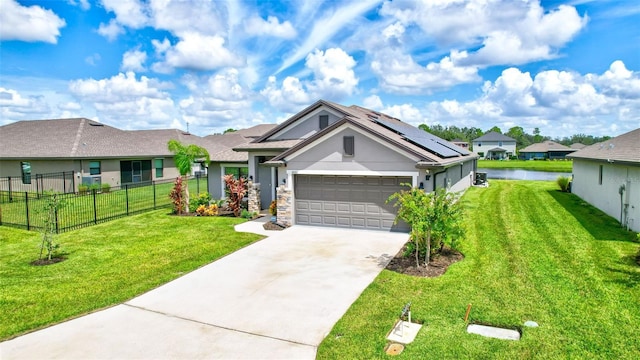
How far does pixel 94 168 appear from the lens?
86.6 ft

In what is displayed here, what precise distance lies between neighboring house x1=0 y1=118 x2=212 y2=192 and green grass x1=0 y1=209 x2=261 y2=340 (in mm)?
11686

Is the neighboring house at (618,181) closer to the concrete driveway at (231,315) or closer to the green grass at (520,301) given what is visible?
the green grass at (520,301)

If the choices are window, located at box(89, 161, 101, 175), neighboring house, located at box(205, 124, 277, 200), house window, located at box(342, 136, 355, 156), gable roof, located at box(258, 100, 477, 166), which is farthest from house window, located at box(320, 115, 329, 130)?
window, located at box(89, 161, 101, 175)

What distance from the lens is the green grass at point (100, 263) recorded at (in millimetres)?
7555

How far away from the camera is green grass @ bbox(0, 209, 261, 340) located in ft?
24.8

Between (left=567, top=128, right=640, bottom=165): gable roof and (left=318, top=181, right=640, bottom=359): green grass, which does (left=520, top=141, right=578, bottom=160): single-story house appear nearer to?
(left=567, top=128, right=640, bottom=165): gable roof

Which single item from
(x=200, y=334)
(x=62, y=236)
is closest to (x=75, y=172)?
(x=62, y=236)

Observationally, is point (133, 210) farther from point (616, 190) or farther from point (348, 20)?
point (616, 190)

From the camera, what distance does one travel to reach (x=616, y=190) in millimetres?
14547

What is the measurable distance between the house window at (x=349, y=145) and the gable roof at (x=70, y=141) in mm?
19790

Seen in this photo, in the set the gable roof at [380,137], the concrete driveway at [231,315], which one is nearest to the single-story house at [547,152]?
the gable roof at [380,137]

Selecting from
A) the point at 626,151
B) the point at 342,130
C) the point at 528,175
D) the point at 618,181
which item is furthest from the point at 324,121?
the point at 528,175

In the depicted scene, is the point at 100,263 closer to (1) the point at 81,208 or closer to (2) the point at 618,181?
(1) the point at 81,208

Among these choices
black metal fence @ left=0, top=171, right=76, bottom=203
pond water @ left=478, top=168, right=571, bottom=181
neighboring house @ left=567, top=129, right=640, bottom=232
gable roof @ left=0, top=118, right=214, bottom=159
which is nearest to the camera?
neighboring house @ left=567, top=129, right=640, bottom=232
